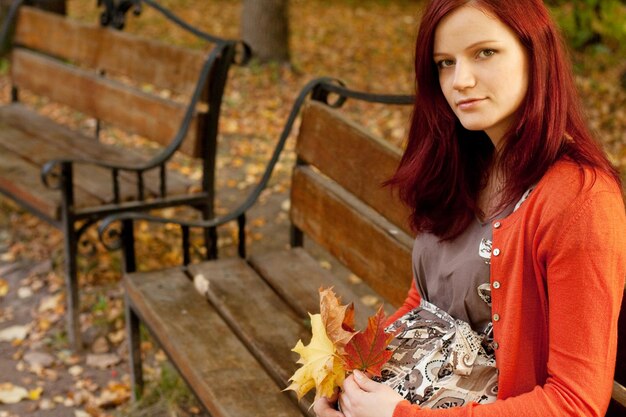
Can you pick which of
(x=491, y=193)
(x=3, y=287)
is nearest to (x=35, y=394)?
(x=3, y=287)

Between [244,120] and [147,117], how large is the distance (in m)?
3.05

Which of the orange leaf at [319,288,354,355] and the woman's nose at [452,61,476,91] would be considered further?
the orange leaf at [319,288,354,355]

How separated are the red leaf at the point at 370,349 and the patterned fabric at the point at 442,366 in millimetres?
52

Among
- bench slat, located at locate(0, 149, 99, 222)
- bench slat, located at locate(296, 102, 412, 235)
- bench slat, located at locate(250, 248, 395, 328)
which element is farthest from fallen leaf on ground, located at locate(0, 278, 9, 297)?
bench slat, located at locate(296, 102, 412, 235)

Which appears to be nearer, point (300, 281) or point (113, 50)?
point (300, 281)

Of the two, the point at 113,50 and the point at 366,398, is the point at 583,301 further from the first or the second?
the point at 113,50

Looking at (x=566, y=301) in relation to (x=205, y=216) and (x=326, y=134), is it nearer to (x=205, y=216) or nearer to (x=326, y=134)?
(x=326, y=134)

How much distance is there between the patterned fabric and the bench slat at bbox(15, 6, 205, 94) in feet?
8.09

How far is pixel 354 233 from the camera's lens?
293 centimetres

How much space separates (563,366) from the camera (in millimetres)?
1542

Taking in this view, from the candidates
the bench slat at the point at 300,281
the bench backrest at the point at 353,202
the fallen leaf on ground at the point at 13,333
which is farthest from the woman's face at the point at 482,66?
the fallen leaf on ground at the point at 13,333

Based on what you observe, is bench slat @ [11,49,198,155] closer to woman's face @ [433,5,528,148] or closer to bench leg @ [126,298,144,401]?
bench leg @ [126,298,144,401]

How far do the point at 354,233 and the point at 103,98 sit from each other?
7.64 ft

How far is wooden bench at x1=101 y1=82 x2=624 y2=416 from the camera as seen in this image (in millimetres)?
2490
